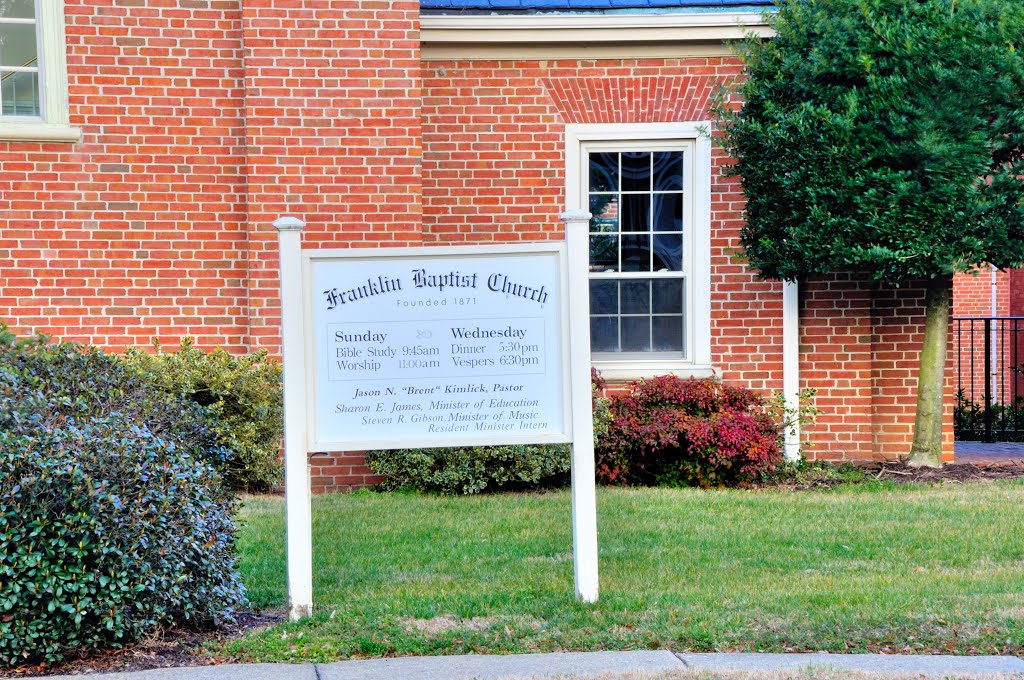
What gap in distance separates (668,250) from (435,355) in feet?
18.0

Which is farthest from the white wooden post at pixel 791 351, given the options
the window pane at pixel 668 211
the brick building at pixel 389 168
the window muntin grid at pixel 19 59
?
the window muntin grid at pixel 19 59

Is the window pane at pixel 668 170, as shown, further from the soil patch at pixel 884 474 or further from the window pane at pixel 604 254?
the soil patch at pixel 884 474

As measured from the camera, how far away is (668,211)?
10359mm

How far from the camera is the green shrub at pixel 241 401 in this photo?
855 centimetres

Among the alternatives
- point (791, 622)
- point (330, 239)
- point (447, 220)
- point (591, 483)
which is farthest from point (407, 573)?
point (447, 220)

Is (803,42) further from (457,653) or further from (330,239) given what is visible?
(457,653)

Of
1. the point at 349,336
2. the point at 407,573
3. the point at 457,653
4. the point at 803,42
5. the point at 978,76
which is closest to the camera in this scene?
the point at 457,653

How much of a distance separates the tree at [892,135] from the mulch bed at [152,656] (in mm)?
5895

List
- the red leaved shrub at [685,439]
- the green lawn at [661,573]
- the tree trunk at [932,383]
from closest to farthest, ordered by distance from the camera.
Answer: the green lawn at [661,573] → the red leaved shrub at [685,439] → the tree trunk at [932,383]

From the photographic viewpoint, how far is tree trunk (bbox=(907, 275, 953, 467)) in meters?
9.77

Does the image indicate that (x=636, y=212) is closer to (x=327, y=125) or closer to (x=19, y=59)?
(x=327, y=125)

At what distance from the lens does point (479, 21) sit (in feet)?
32.4

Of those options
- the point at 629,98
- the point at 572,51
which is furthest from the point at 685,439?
the point at 572,51

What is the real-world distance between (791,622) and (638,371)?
5.34 meters
